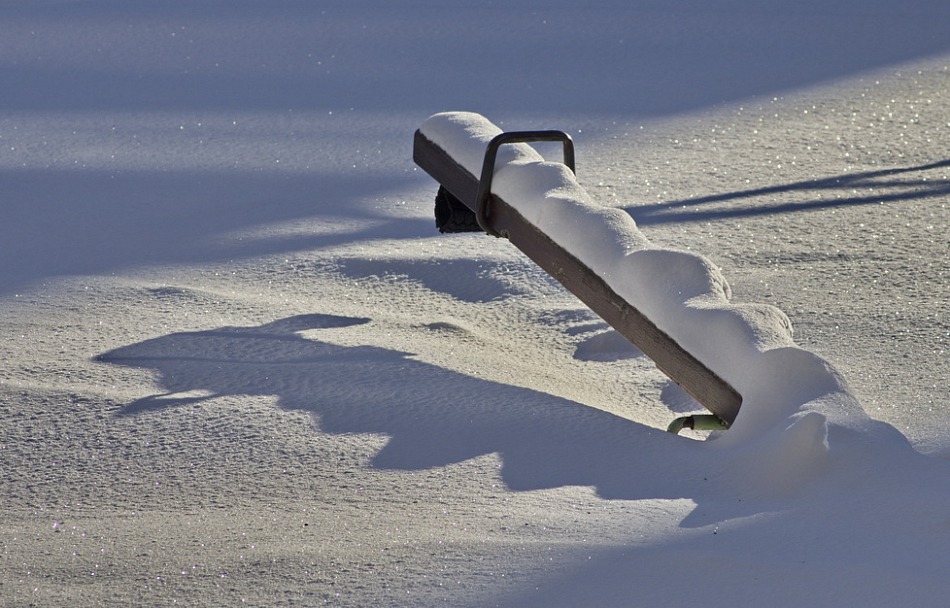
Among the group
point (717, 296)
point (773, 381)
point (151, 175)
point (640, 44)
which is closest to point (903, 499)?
point (773, 381)

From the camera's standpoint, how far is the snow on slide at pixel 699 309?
172cm

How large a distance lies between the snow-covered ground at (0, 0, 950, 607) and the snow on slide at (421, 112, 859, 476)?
11mm

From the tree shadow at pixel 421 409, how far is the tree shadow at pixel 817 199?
4.49ft

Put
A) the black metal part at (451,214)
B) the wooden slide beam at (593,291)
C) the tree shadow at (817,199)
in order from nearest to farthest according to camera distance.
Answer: the wooden slide beam at (593,291)
the black metal part at (451,214)
the tree shadow at (817,199)

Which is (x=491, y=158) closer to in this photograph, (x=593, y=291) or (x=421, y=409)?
(x=593, y=291)

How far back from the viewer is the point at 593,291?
213cm

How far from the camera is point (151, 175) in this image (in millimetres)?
3770

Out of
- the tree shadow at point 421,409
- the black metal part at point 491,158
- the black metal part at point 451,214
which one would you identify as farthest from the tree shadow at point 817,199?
the tree shadow at point 421,409

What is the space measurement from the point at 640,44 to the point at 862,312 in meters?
2.97

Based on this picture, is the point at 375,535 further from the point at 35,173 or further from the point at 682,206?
the point at 35,173

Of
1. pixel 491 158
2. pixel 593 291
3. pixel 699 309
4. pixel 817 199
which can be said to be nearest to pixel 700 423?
pixel 699 309

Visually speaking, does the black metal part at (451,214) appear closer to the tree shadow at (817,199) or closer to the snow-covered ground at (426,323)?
the snow-covered ground at (426,323)

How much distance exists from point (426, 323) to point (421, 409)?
597 mm

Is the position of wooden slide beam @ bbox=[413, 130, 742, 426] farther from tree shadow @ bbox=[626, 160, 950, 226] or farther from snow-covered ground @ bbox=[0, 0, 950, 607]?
tree shadow @ bbox=[626, 160, 950, 226]
